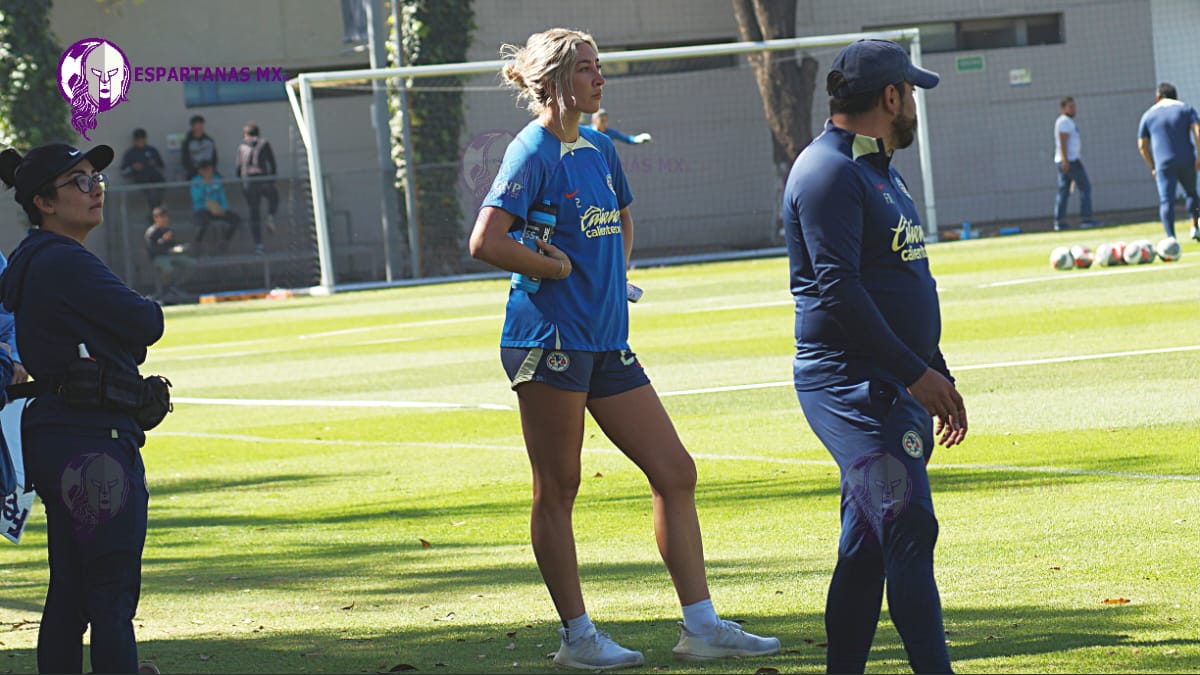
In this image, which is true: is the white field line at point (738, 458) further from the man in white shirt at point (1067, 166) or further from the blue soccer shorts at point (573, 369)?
the man in white shirt at point (1067, 166)

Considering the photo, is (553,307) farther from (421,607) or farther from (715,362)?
(715,362)

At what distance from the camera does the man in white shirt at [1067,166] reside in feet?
104

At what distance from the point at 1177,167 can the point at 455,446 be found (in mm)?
15250

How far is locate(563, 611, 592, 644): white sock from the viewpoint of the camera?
19.4 feet

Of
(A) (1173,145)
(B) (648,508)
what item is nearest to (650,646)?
(B) (648,508)

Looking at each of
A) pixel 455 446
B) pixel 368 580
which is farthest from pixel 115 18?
pixel 368 580

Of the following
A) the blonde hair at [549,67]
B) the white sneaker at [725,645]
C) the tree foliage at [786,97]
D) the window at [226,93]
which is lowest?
the white sneaker at [725,645]

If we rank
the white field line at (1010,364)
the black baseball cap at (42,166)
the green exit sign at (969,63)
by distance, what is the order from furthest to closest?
the green exit sign at (969,63) → the white field line at (1010,364) → the black baseball cap at (42,166)

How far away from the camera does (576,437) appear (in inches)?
234

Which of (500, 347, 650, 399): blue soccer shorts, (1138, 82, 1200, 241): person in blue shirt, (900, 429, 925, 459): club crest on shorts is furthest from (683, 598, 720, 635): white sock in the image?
(1138, 82, 1200, 241): person in blue shirt

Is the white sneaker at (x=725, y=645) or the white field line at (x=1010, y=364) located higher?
the white field line at (x=1010, y=364)

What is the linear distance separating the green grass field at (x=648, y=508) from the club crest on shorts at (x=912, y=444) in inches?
38.8

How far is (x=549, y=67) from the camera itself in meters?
5.90
